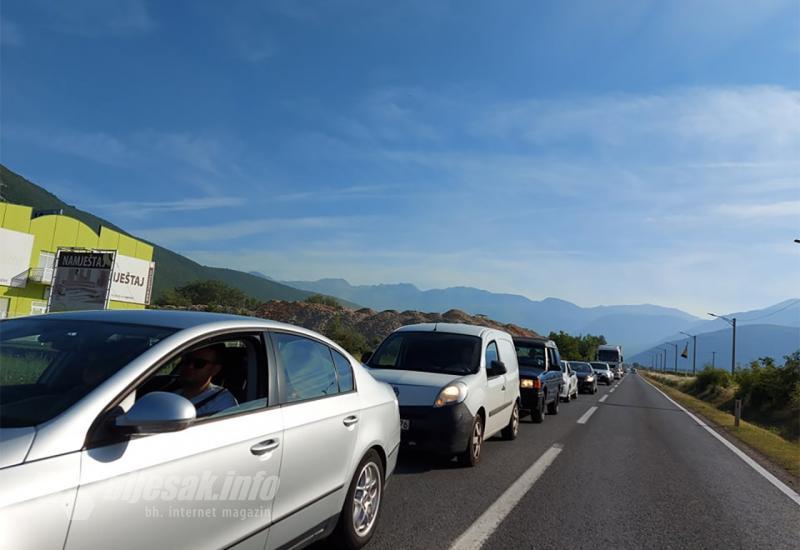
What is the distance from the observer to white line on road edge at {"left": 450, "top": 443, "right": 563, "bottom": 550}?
474 centimetres

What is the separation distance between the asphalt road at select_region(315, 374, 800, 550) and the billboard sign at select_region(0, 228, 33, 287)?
135 feet

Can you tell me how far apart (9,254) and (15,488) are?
150ft

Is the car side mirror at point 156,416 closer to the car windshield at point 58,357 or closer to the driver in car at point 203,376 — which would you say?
the car windshield at point 58,357

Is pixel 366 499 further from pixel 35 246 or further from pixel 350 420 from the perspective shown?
pixel 35 246

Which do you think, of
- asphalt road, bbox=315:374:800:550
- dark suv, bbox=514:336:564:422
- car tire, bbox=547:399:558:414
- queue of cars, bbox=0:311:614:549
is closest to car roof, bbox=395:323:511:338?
asphalt road, bbox=315:374:800:550

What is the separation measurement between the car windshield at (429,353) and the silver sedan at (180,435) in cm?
372

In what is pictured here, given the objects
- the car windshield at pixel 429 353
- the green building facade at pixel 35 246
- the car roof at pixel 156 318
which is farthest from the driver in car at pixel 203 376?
the green building facade at pixel 35 246

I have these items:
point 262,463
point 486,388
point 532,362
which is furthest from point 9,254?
point 262,463

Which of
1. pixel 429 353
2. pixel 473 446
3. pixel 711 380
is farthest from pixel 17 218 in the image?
pixel 711 380

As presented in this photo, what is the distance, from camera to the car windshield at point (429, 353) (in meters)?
8.29

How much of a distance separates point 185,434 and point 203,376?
34.0 inches

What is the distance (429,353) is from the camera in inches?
336

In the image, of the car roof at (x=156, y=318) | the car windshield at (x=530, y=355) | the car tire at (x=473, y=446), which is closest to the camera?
the car roof at (x=156, y=318)

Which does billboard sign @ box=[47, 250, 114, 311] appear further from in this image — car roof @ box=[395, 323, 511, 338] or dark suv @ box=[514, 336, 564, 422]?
car roof @ box=[395, 323, 511, 338]
